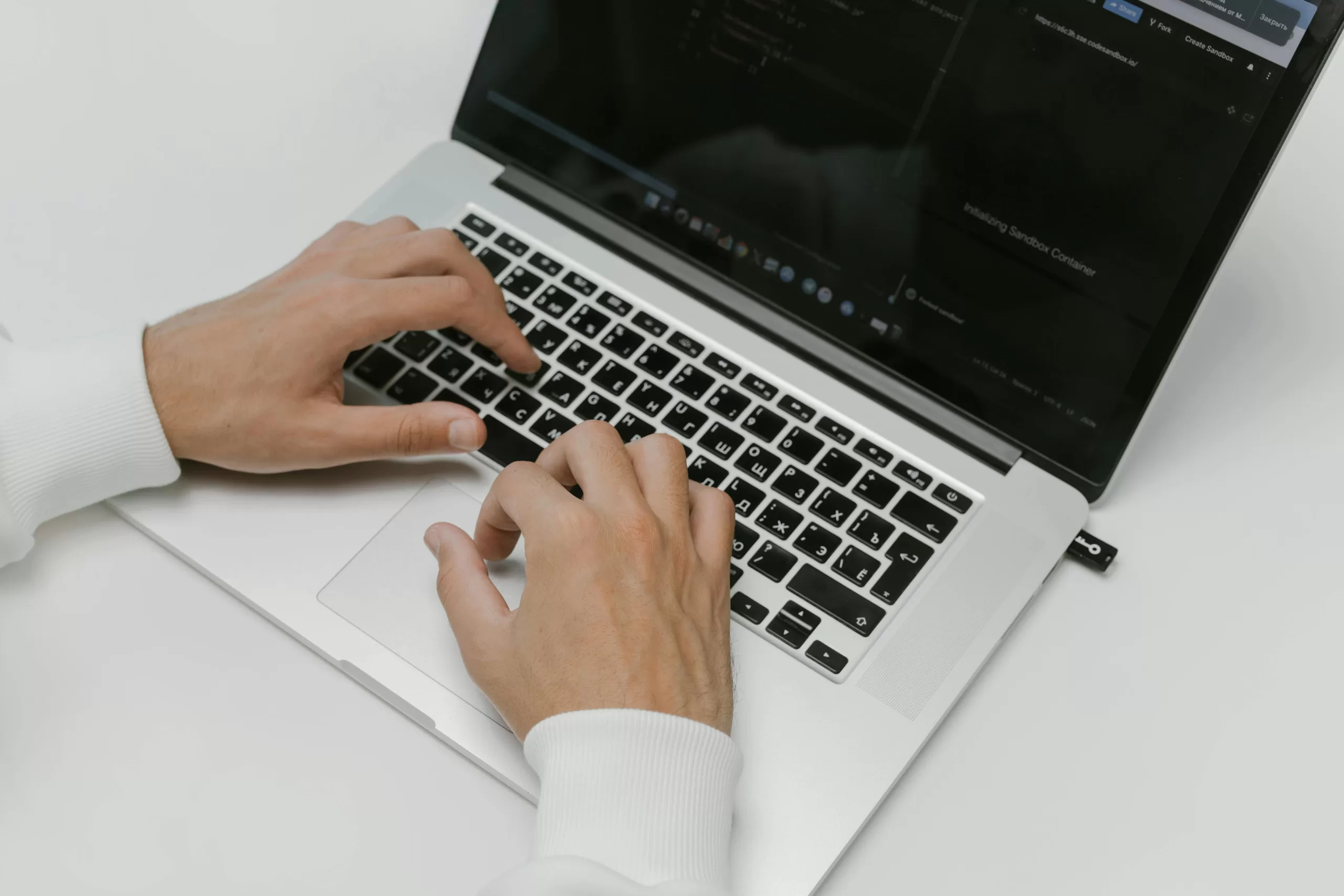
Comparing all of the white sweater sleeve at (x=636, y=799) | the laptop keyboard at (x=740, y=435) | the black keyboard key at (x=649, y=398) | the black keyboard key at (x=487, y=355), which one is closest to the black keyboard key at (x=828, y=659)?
the laptop keyboard at (x=740, y=435)

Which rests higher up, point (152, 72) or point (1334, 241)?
point (1334, 241)

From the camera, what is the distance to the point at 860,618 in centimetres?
79

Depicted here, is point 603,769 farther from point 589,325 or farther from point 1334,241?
point 1334,241

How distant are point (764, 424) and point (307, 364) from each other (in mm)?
314

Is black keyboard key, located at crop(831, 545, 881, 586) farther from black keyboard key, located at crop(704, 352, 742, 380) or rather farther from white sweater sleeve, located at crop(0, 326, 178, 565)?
white sweater sleeve, located at crop(0, 326, 178, 565)

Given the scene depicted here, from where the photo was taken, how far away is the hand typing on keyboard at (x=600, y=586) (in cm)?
70

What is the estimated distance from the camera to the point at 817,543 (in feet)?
2.68

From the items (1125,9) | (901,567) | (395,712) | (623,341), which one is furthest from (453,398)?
(1125,9)

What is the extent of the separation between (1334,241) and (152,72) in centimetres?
104

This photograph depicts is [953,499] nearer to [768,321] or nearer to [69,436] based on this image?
[768,321]

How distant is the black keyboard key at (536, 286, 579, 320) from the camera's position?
36.6 inches

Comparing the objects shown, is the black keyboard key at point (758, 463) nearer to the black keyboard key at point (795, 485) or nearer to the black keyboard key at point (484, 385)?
the black keyboard key at point (795, 485)

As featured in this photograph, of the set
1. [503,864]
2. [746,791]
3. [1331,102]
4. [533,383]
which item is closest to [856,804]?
[746,791]

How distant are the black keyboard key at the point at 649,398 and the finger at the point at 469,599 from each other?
17 cm
